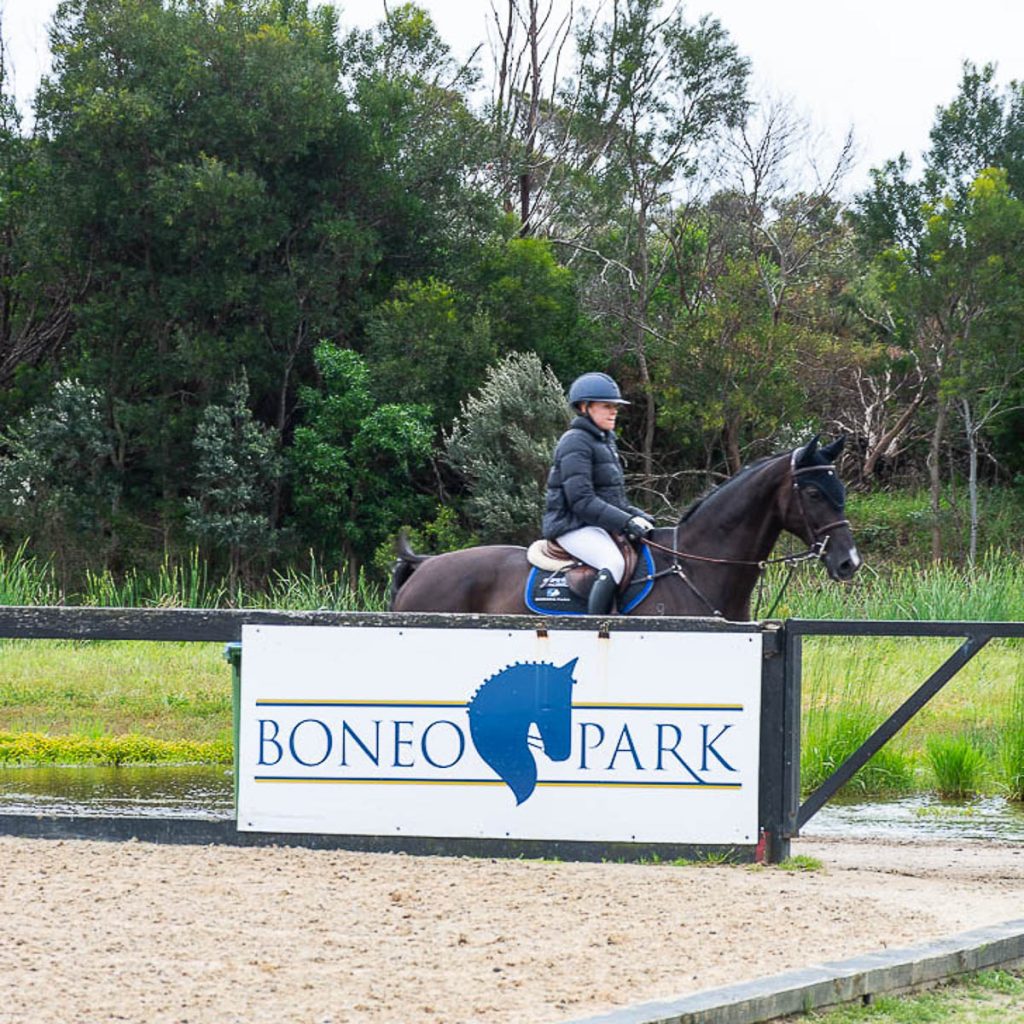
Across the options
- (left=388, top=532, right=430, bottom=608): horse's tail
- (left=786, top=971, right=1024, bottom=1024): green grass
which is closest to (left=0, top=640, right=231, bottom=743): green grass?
(left=388, top=532, right=430, bottom=608): horse's tail

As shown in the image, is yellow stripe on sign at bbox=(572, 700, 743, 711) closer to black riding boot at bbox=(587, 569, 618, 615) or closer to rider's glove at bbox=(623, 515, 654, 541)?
black riding boot at bbox=(587, 569, 618, 615)

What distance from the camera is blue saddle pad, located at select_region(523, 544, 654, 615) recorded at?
10.1 meters

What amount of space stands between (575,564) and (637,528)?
495 mm

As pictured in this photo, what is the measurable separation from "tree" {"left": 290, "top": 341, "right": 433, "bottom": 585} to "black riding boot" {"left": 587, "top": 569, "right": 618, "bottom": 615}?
23.2 m

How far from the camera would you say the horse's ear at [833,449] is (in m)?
10.0

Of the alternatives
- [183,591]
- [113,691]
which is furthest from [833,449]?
[183,591]

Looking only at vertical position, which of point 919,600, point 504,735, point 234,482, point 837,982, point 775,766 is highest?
point 234,482

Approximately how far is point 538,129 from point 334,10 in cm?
738

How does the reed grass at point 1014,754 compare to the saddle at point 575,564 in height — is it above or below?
below

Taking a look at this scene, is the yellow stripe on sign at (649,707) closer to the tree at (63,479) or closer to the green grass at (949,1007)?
the green grass at (949,1007)

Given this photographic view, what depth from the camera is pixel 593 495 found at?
32.4 feet

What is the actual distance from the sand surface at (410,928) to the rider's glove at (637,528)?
93.7 inches

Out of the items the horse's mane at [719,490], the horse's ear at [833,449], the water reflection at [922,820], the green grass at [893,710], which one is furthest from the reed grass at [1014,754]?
the horse's mane at [719,490]

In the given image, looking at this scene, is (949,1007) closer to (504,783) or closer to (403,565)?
(504,783)
